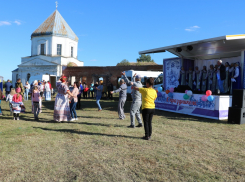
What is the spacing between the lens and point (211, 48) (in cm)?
1314

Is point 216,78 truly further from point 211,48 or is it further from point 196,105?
point 196,105

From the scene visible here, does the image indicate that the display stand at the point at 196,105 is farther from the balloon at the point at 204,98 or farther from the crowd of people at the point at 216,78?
the crowd of people at the point at 216,78

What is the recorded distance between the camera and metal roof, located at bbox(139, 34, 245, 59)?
37.0ft

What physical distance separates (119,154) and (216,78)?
10684 mm

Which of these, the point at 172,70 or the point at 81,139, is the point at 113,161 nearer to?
the point at 81,139

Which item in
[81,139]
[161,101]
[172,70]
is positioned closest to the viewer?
[81,139]

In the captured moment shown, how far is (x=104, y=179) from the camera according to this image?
12.1 feet

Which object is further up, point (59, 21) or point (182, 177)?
point (59, 21)

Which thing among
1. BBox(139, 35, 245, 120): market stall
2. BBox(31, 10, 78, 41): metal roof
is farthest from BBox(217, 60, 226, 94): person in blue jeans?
BBox(31, 10, 78, 41): metal roof

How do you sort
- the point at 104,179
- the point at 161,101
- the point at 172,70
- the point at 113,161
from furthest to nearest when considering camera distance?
the point at 172,70, the point at 161,101, the point at 113,161, the point at 104,179

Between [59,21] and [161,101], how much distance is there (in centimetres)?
3738

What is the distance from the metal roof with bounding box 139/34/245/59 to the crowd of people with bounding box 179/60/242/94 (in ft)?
2.76

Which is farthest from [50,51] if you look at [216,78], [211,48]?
[216,78]

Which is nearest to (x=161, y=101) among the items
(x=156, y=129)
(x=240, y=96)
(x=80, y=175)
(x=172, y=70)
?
(x=172, y=70)
